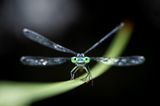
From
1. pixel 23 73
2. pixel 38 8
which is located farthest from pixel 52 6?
pixel 23 73

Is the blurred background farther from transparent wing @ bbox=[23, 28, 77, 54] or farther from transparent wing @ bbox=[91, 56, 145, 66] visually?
transparent wing @ bbox=[91, 56, 145, 66]

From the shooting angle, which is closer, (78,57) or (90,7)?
(78,57)

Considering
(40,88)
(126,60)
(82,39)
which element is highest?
(82,39)

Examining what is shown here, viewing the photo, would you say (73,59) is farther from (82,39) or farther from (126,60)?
(82,39)

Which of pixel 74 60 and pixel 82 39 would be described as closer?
pixel 74 60

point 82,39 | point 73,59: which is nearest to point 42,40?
point 73,59

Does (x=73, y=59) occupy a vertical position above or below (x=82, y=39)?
below

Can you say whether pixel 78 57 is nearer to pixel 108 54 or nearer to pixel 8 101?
pixel 108 54
